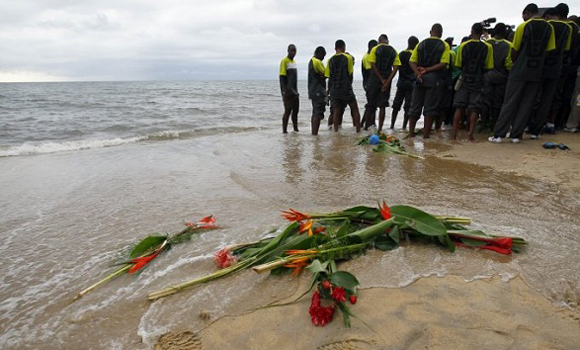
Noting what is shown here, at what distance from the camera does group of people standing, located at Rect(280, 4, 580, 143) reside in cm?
559

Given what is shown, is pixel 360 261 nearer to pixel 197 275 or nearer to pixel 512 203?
pixel 197 275

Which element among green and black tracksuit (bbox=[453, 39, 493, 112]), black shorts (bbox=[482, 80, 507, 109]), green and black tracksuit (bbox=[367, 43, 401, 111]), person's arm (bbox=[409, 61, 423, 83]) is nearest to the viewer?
green and black tracksuit (bbox=[453, 39, 493, 112])

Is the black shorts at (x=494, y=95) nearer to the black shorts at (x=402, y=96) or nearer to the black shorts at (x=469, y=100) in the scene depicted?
the black shorts at (x=469, y=100)

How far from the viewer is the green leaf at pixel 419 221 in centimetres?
220

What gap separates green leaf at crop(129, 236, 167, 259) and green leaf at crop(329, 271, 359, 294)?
1.42 m

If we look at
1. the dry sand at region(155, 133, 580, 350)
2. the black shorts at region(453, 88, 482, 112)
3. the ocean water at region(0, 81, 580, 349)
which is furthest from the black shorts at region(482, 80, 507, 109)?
the dry sand at region(155, 133, 580, 350)

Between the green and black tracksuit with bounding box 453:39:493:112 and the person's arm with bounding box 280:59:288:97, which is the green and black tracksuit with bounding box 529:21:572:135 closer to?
the green and black tracksuit with bounding box 453:39:493:112

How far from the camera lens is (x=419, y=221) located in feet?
7.48

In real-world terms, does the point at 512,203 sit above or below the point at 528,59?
below

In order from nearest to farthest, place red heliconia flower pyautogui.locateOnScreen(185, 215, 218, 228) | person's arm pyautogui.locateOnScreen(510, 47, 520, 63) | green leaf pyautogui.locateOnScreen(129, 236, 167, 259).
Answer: green leaf pyautogui.locateOnScreen(129, 236, 167, 259) < red heliconia flower pyautogui.locateOnScreen(185, 215, 218, 228) < person's arm pyautogui.locateOnScreen(510, 47, 520, 63)

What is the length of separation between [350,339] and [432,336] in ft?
1.20

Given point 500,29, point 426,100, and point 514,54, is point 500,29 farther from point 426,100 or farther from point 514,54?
point 426,100

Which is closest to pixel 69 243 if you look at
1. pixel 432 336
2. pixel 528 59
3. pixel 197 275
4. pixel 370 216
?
pixel 197 275

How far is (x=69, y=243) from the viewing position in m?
2.91
